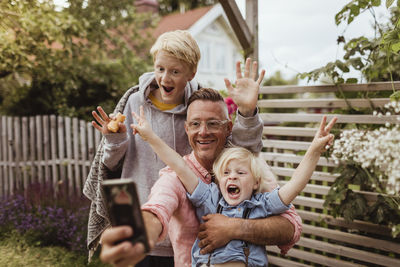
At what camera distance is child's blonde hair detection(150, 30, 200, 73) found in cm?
194

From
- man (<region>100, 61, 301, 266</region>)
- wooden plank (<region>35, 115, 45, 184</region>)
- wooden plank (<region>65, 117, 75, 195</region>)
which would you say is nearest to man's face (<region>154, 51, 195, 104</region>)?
man (<region>100, 61, 301, 266</region>)

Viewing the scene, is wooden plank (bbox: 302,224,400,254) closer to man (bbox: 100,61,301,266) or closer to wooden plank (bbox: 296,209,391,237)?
wooden plank (bbox: 296,209,391,237)

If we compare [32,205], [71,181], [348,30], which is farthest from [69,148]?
[348,30]

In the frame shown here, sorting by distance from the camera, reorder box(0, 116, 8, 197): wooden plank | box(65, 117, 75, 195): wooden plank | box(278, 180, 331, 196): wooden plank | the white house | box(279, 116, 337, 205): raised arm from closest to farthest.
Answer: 1. box(279, 116, 337, 205): raised arm
2. box(278, 180, 331, 196): wooden plank
3. box(65, 117, 75, 195): wooden plank
4. box(0, 116, 8, 197): wooden plank
5. the white house

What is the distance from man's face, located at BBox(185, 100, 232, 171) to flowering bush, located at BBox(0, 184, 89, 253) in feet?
9.86

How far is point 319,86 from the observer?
10.3 feet

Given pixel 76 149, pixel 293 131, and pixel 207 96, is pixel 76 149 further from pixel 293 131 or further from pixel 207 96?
pixel 207 96

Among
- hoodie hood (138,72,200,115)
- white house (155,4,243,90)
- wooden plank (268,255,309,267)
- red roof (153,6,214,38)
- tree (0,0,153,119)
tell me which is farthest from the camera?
white house (155,4,243,90)

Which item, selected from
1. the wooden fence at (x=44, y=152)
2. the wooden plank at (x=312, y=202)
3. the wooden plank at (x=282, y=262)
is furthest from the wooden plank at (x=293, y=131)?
the wooden fence at (x=44, y=152)

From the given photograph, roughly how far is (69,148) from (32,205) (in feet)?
3.93

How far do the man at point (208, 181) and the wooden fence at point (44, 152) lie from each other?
4.23 m

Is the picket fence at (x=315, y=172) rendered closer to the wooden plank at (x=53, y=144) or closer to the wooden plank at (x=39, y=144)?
the wooden plank at (x=53, y=144)

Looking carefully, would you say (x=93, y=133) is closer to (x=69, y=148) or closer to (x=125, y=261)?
(x=69, y=148)

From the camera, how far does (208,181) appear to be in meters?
1.83
